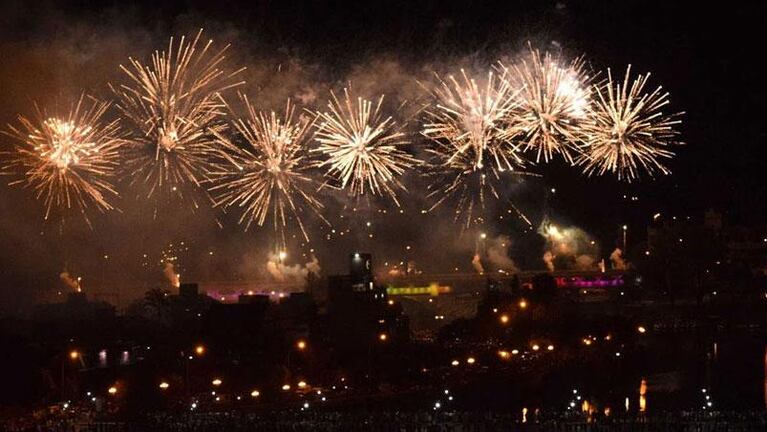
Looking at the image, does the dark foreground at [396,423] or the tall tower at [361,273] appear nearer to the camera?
the dark foreground at [396,423]

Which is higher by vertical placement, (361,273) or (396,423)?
(361,273)

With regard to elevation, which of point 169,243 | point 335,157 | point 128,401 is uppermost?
point 169,243

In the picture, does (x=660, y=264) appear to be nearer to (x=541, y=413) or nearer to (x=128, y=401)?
(x=541, y=413)

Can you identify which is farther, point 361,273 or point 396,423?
point 361,273

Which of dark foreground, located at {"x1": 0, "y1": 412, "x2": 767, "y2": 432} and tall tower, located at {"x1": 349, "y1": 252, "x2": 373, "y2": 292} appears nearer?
dark foreground, located at {"x1": 0, "y1": 412, "x2": 767, "y2": 432}

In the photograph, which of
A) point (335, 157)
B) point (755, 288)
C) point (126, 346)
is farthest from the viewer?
point (755, 288)

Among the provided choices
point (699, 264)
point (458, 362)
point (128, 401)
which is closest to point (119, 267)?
point (458, 362)

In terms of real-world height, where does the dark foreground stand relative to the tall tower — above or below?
below

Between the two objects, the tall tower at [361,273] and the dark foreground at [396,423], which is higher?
the tall tower at [361,273]
